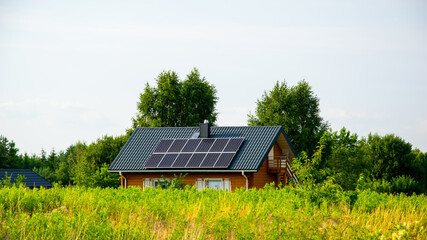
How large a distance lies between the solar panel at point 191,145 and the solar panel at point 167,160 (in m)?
0.84

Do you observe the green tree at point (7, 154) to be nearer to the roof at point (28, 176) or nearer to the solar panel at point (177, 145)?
the roof at point (28, 176)

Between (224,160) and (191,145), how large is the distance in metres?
2.95

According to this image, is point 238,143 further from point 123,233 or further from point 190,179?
point 123,233

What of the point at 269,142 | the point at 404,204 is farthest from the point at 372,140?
the point at 404,204

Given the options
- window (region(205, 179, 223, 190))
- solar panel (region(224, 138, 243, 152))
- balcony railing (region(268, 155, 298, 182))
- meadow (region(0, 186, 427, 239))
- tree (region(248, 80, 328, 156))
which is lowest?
meadow (region(0, 186, 427, 239))

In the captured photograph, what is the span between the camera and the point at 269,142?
31375 mm

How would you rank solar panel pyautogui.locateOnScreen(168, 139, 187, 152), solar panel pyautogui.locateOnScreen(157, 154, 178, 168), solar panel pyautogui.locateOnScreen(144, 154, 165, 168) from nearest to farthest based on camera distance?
solar panel pyautogui.locateOnScreen(157, 154, 178, 168), solar panel pyautogui.locateOnScreen(144, 154, 165, 168), solar panel pyautogui.locateOnScreen(168, 139, 187, 152)

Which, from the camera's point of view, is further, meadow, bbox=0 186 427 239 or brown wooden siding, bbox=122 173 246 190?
brown wooden siding, bbox=122 173 246 190

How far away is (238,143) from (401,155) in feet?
59.4

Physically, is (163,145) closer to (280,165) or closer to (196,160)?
(196,160)

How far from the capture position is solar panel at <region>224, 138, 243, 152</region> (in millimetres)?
30688

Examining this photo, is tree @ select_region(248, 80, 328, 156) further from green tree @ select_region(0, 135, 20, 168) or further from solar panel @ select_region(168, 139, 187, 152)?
green tree @ select_region(0, 135, 20, 168)

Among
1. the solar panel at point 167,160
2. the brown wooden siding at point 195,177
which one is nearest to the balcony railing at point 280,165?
the brown wooden siding at point 195,177

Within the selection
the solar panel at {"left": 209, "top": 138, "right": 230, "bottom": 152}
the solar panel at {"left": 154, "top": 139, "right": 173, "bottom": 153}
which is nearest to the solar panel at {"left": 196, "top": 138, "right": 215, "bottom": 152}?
the solar panel at {"left": 209, "top": 138, "right": 230, "bottom": 152}
